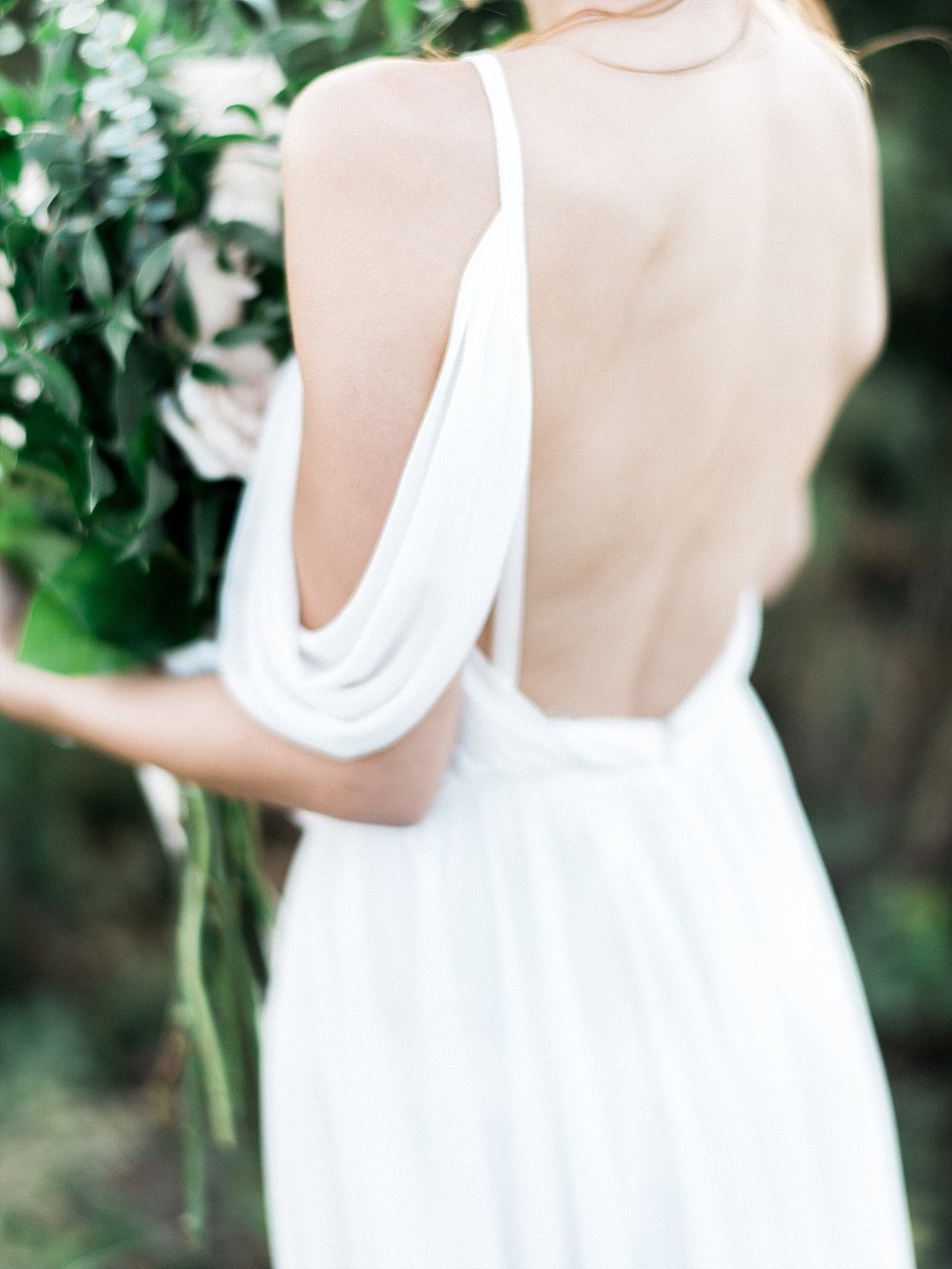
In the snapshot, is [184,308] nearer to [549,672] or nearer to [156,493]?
[156,493]

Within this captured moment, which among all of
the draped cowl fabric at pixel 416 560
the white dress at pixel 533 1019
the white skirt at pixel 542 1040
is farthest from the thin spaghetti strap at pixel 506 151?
the white skirt at pixel 542 1040

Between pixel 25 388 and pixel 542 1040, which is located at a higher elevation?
pixel 25 388

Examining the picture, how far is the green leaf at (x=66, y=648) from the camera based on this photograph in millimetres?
1079

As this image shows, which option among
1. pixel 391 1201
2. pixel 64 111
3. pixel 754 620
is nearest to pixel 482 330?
pixel 64 111

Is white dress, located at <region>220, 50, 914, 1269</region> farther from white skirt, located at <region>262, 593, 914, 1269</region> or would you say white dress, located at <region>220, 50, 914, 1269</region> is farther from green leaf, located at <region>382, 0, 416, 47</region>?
green leaf, located at <region>382, 0, 416, 47</region>

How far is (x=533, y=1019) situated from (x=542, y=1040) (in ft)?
0.06

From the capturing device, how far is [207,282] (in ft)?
3.34

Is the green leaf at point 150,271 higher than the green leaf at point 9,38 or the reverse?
Answer: the reverse

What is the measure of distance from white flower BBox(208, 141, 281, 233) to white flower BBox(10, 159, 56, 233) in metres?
0.13

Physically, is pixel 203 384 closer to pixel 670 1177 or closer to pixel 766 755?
pixel 766 755

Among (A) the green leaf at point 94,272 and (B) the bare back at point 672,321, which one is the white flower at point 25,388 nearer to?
(A) the green leaf at point 94,272

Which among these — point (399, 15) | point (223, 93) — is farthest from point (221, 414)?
point (399, 15)

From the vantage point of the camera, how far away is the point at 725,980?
3.77 ft

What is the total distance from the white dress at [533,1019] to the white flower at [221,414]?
4cm
